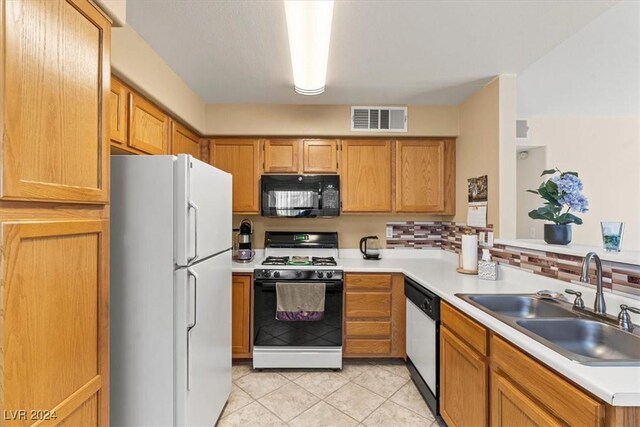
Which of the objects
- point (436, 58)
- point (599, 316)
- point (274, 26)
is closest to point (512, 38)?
point (436, 58)

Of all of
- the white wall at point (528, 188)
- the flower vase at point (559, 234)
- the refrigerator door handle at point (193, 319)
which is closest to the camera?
the refrigerator door handle at point (193, 319)

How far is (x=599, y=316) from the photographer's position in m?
1.36

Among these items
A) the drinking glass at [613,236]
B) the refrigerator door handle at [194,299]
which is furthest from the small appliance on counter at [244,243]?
the drinking glass at [613,236]

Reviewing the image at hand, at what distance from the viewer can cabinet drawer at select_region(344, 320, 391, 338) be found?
269 cm

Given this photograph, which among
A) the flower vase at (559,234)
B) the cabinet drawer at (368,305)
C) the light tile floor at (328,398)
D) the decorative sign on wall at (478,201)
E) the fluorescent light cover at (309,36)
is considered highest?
the fluorescent light cover at (309,36)

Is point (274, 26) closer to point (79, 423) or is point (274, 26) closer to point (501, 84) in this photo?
point (501, 84)

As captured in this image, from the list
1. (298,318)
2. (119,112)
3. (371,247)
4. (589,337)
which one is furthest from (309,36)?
(371,247)

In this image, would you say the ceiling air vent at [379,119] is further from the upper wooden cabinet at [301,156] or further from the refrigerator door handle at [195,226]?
the refrigerator door handle at [195,226]

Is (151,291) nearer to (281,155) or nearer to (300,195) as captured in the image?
(300,195)

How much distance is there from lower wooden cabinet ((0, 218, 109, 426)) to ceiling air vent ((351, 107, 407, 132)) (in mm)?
2380

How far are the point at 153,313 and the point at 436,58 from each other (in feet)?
7.64

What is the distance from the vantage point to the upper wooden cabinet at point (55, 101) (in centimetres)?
75

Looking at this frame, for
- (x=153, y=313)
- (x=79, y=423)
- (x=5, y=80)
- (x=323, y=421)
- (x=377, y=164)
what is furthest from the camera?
(x=377, y=164)

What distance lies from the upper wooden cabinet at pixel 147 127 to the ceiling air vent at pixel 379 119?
166 centimetres
